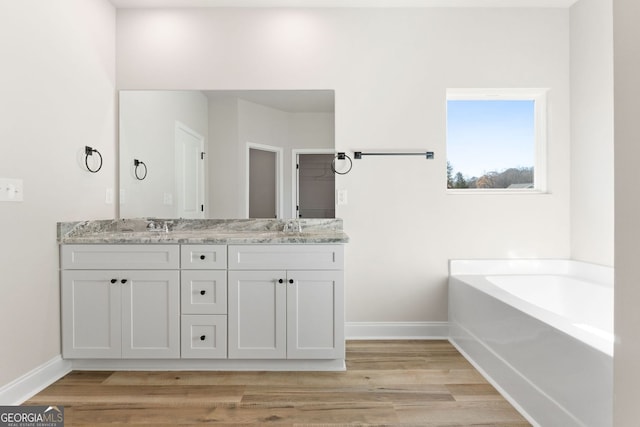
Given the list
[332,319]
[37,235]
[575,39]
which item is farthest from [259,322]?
[575,39]

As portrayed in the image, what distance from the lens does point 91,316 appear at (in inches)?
93.4

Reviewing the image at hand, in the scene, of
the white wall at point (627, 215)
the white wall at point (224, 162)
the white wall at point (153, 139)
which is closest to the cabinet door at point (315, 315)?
the white wall at point (224, 162)

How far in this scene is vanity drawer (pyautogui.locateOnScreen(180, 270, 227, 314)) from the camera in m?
2.39

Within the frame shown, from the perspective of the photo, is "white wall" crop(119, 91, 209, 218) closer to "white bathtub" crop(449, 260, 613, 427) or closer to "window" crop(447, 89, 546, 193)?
"window" crop(447, 89, 546, 193)

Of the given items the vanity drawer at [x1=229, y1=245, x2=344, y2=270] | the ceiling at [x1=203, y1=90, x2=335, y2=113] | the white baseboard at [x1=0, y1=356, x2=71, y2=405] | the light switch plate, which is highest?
the ceiling at [x1=203, y1=90, x2=335, y2=113]

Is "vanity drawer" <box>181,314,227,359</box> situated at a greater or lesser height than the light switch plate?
lesser

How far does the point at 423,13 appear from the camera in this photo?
2.97m

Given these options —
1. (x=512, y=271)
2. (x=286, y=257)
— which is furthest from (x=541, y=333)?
(x=286, y=257)

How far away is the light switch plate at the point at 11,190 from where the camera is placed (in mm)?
1898

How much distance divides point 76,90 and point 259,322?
1877 mm

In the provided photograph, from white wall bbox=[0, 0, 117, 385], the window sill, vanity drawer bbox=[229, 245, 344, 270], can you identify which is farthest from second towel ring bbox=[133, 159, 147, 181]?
the window sill

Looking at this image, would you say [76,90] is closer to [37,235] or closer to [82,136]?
[82,136]

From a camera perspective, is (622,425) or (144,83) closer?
(622,425)

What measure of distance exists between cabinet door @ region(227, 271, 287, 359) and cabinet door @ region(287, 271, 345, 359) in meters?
0.06
